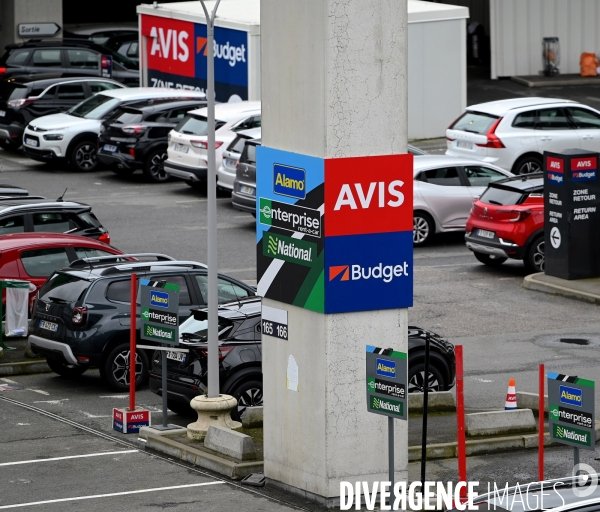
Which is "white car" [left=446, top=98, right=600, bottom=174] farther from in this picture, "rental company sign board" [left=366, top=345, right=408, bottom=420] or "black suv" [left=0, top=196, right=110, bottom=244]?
"rental company sign board" [left=366, top=345, right=408, bottom=420]

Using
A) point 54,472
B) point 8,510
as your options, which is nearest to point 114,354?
point 54,472

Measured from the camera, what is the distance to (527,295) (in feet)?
70.7

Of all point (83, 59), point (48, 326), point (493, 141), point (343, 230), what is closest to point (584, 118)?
point (493, 141)

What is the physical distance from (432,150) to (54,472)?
2083 cm

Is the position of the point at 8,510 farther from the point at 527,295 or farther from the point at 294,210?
the point at 527,295

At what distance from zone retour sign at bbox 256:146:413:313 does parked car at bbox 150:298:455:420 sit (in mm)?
2478

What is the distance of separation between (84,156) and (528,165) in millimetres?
10188

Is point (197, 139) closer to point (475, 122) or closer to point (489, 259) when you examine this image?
point (475, 122)

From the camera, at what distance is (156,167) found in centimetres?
3050

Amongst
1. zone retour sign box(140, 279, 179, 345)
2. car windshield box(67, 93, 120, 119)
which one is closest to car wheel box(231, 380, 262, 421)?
zone retour sign box(140, 279, 179, 345)

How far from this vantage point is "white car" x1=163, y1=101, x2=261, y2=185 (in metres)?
27.7

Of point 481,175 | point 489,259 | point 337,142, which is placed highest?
point 337,142

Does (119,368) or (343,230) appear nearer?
(343,230)

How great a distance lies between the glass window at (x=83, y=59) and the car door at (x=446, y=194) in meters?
16.4
